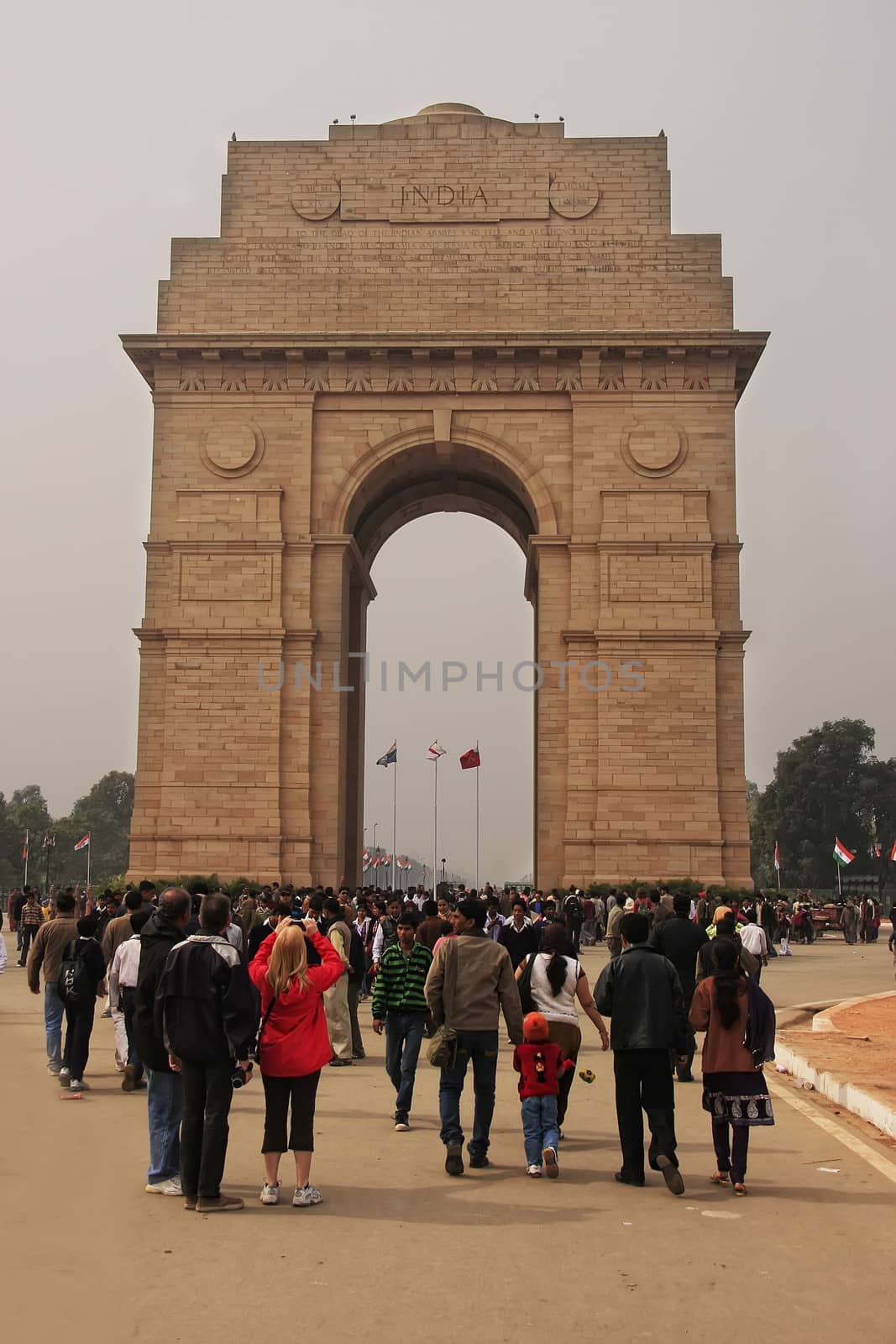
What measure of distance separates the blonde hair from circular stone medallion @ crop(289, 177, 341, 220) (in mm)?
29734

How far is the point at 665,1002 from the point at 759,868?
8824cm

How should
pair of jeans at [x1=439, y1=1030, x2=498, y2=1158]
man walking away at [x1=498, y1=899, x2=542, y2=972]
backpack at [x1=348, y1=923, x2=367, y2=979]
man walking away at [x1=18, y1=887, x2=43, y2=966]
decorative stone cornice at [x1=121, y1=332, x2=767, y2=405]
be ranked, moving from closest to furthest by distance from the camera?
pair of jeans at [x1=439, y1=1030, x2=498, y2=1158] < backpack at [x1=348, y1=923, x2=367, y2=979] < man walking away at [x1=498, y1=899, x2=542, y2=972] < man walking away at [x1=18, y1=887, x2=43, y2=966] < decorative stone cornice at [x1=121, y1=332, x2=767, y2=405]

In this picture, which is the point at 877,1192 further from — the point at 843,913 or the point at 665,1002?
the point at 843,913

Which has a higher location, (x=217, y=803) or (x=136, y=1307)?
(x=217, y=803)

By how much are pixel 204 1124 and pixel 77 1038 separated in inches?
176

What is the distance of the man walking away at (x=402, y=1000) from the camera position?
11023 millimetres

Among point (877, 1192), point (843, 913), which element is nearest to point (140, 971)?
point (877, 1192)

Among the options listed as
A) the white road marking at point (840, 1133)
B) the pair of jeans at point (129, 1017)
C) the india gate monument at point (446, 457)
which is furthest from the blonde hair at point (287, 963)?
the india gate monument at point (446, 457)

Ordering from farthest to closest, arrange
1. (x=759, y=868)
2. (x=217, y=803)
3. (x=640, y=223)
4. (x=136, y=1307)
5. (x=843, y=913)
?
(x=759, y=868), (x=843, y=913), (x=640, y=223), (x=217, y=803), (x=136, y=1307)

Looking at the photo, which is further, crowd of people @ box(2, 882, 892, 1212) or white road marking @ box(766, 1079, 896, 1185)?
white road marking @ box(766, 1079, 896, 1185)

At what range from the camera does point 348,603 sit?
119ft

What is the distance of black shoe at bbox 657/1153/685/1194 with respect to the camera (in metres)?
8.30

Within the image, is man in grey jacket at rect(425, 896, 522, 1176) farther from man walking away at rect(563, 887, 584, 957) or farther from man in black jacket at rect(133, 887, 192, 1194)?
man walking away at rect(563, 887, 584, 957)

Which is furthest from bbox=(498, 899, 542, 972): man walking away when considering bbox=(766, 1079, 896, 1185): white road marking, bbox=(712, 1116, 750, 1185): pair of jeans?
bbox=(712, 1116, 750, 1185): pair of jeans
